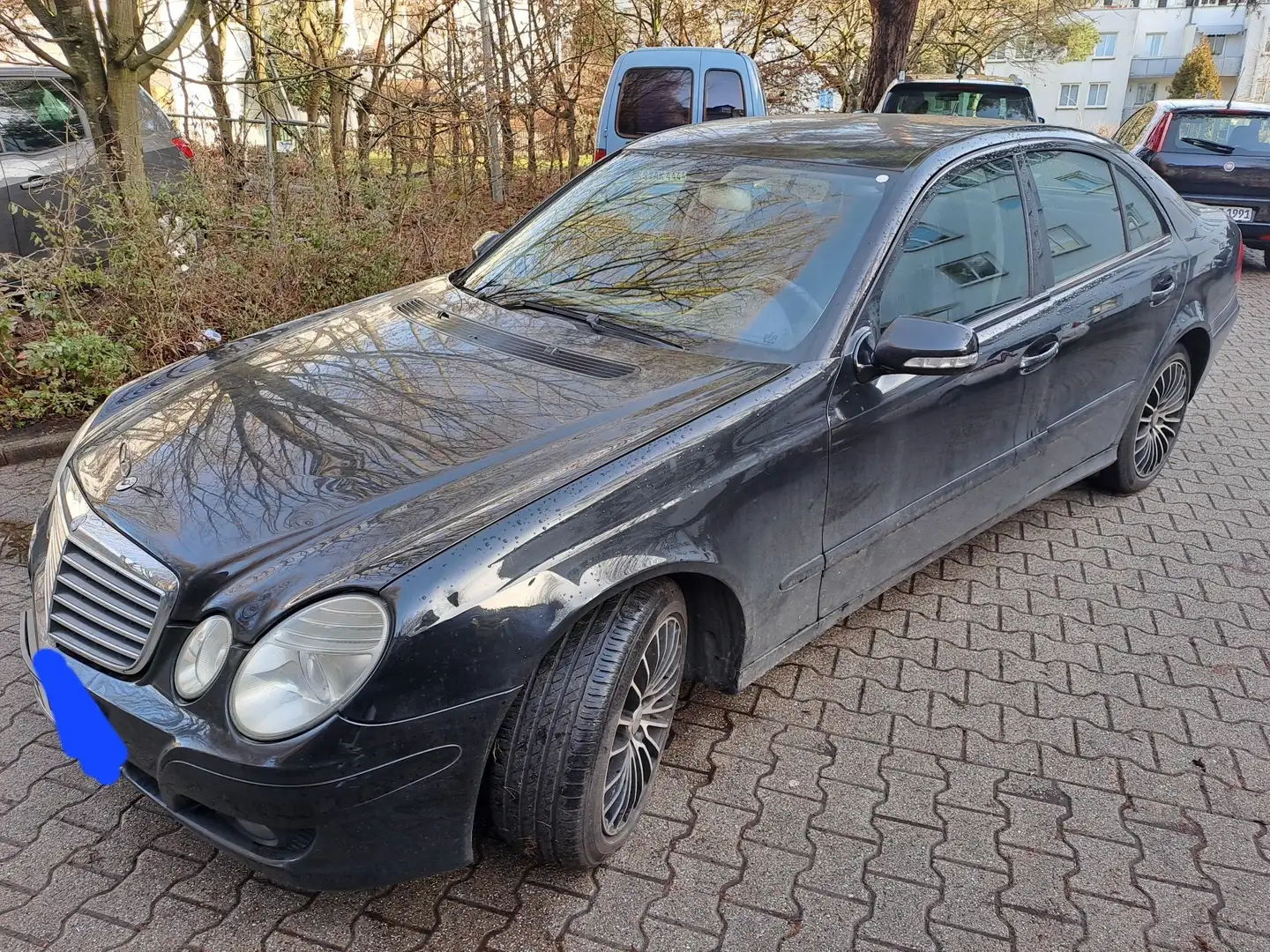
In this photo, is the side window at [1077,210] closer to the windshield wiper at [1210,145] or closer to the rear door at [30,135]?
the rear door at [30,135]

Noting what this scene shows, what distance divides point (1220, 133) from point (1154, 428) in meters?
7.23

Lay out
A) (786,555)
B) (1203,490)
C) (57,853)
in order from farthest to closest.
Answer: (1203,490)
(786,555)
(57,853)

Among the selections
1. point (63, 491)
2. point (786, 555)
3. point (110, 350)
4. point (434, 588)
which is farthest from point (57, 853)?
point (110, 350)

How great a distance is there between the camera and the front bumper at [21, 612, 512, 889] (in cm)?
197

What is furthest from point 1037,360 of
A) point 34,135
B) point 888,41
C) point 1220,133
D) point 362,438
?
point 888,41

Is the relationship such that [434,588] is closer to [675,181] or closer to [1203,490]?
[675,181]

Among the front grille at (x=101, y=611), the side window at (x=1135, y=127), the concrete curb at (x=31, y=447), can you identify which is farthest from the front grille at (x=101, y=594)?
the side window at (x=1135, y=127)

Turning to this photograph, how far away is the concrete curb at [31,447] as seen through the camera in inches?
192

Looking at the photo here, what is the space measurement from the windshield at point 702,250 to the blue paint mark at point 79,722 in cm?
175

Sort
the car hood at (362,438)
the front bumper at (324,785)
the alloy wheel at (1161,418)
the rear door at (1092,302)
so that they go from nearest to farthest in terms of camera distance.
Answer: the front bumper at (324,785) < the car hood at (362,438) < the rear door at (1092,302) < the alloy wheel at (1161,418)

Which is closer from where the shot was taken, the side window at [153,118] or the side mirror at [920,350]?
the side mirror at [920,350]

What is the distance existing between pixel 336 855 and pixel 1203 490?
14.5 feet

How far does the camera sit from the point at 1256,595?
154 inches

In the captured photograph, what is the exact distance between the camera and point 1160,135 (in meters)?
10.2
